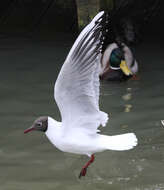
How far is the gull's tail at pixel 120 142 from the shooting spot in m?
4.18

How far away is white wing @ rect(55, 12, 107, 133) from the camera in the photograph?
3754 mm

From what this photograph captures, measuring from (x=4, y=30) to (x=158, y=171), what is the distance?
6.70 metres

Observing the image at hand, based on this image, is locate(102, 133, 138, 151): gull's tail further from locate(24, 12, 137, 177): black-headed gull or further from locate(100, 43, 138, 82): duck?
locate(100, 43, 138, 82): duck

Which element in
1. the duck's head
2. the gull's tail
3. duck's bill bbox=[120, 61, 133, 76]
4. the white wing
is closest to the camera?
the white wing

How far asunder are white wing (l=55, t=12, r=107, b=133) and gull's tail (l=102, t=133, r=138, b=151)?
0.60 feet

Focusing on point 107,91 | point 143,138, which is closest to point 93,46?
point 143,138

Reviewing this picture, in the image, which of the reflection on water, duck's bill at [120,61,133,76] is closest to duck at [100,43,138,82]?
duck's bill at [120,61,133,76]

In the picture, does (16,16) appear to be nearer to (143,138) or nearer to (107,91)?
(107,91)

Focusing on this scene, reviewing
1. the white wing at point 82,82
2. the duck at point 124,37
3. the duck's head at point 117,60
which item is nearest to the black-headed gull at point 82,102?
the white wing at point 82,82

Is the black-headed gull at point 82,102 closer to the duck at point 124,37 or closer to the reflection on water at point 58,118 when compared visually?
the reflection on water at point 58,118

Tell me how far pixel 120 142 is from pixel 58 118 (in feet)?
6.55

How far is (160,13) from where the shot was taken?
11.1 m

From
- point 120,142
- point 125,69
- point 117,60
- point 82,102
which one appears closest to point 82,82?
point 82,102

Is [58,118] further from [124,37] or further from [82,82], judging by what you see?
[124,37]
